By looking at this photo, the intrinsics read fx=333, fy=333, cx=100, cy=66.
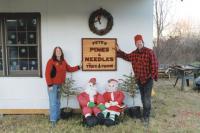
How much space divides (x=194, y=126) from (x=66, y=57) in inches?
125

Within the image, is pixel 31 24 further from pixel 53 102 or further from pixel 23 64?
pixel 53 102

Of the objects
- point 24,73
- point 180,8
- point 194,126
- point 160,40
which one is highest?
point 180,8

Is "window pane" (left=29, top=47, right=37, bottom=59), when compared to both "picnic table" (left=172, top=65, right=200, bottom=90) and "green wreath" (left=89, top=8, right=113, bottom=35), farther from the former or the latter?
"picnic table" (left=172, top=65, right=200, bottom=90)

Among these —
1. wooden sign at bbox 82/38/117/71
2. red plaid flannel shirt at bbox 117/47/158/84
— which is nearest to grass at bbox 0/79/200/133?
red plaid flannel shirt at bbox 117/47/158/84

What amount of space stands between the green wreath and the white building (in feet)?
0.32

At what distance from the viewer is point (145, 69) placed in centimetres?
693

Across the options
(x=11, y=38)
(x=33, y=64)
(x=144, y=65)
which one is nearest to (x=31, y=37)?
(x=11, y=38)

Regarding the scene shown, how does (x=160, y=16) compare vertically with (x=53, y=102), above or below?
above

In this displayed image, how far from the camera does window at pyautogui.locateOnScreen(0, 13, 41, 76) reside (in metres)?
7.68

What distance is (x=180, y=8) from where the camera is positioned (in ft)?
69.0

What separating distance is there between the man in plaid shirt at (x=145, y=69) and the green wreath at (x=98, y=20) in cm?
83

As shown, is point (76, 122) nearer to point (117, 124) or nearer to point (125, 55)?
point (117, 124)

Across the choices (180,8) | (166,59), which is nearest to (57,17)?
(166,59)

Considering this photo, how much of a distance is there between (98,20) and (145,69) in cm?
161
